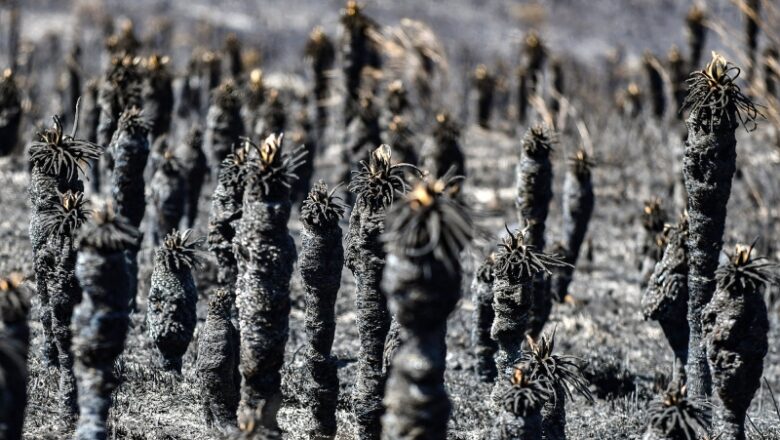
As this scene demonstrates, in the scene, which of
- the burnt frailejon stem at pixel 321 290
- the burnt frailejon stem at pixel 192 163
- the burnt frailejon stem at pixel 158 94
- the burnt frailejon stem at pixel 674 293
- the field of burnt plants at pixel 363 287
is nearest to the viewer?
the field of burnt plants at pixel 363 287

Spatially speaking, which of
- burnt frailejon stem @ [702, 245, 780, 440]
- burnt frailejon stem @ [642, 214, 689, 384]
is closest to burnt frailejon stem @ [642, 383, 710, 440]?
burnt frailejon stem @ [702, 245, 780, 440]

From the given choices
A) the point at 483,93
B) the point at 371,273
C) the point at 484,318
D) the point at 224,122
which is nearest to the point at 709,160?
the point at 484,318

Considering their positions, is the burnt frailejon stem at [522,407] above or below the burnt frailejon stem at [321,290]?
below

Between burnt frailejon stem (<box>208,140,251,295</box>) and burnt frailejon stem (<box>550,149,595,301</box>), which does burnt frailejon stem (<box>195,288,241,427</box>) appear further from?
burnt frailejon stem (<box>550,149,595,301</box>)

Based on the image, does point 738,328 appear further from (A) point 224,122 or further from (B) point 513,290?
(A) point 224,122

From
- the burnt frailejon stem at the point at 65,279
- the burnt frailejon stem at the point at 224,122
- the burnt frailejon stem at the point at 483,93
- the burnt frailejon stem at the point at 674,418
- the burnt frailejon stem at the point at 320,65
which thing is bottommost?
the burnt frailejon stem at the point at 674,418

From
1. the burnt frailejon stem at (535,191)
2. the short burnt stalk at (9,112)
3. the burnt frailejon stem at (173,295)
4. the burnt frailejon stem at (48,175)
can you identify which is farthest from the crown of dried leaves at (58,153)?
the short burnt stalk at (9,112)

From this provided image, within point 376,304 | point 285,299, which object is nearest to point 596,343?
point 376,304

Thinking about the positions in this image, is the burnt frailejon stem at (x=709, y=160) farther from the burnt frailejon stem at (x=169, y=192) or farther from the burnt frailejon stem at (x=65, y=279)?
the burnt frailejon stem at (x=169, y=192)

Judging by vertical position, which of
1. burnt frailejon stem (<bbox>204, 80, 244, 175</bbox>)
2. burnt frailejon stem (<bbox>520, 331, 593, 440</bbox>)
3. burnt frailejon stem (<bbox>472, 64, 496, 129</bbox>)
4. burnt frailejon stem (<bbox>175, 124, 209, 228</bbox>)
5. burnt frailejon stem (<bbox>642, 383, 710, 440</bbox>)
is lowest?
burnt frailejon stem (<bbox>642, 383, 710, 440</bbox>)
